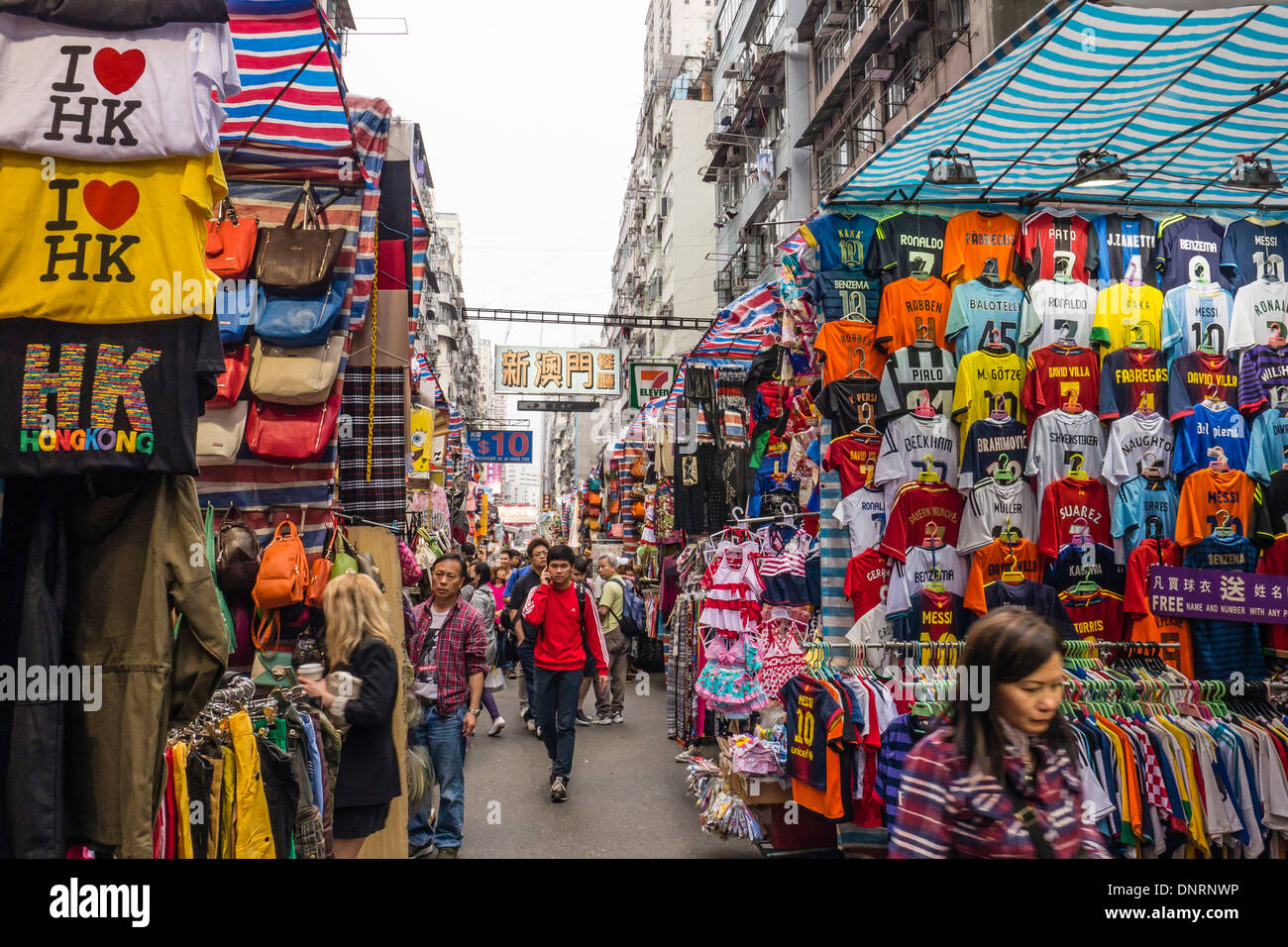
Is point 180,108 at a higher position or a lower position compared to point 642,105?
lower

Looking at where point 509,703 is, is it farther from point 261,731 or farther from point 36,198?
point 36,198

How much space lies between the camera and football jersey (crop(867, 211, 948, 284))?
6059 millimetres

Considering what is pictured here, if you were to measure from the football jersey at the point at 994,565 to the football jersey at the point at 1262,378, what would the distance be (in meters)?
1.73

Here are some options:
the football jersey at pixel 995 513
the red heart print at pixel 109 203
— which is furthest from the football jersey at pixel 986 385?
the red heart print at pixel 109 203

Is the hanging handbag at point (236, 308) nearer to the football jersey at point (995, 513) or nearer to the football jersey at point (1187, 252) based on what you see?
the football jersey at point (995, 513)

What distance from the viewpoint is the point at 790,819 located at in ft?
18.1

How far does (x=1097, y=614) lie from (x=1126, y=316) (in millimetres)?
2033

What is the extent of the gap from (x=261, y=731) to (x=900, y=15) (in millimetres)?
16764

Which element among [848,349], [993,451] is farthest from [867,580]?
[848,349]

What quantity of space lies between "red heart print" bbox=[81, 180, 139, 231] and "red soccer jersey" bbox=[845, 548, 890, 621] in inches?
187

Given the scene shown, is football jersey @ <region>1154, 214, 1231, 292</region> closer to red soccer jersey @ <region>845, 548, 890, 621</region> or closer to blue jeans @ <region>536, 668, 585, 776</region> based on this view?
red soccer jersey @ <region>845, 548, 890, 621</region>

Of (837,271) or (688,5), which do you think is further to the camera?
(688,5)

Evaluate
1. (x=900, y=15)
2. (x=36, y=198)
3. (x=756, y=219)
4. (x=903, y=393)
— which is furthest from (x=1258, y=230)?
(x=756, y=219)

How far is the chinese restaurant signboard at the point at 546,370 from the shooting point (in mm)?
18094
